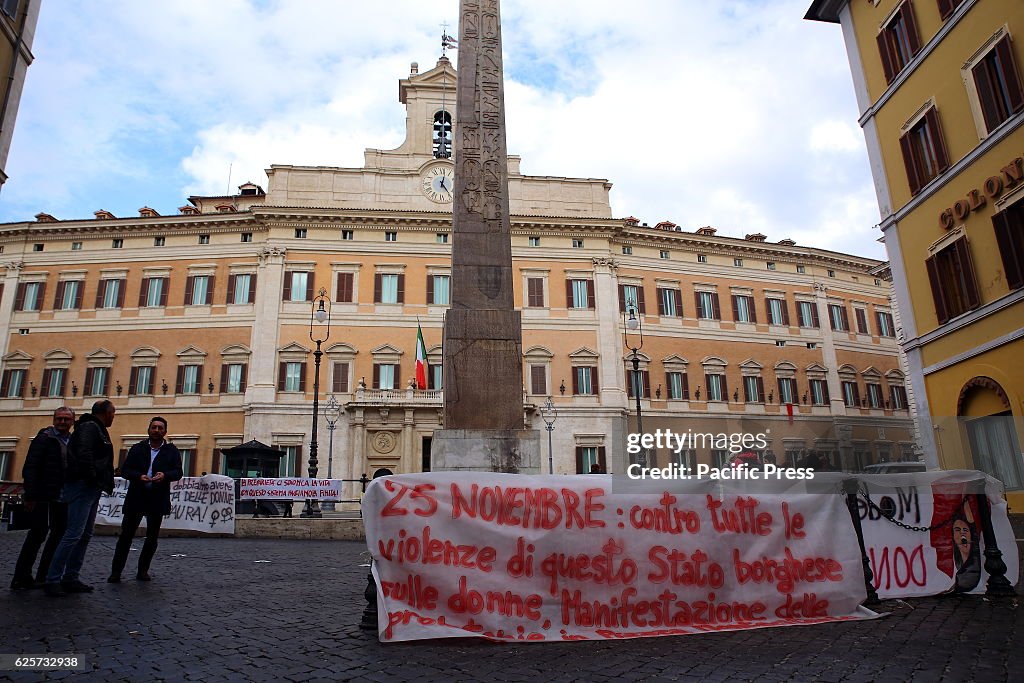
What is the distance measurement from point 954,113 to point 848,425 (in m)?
9.49

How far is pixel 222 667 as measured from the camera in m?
3.47

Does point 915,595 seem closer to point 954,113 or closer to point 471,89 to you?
point 471,89

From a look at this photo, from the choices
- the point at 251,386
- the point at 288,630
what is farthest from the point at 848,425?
the point at 251,386

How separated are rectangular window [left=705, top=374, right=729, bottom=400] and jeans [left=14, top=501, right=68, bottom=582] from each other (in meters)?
27.7

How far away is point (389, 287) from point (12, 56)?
753 inches

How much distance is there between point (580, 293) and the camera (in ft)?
99.4

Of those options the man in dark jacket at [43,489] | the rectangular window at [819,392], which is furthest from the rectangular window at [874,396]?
the man in dark jacket at [43,489]

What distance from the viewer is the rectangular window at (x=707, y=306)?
31.6 meters

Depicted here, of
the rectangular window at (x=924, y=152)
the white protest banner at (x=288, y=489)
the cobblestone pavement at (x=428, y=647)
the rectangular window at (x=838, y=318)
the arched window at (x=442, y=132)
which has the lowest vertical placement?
the cobblestone pavement at (x=428, y=647)

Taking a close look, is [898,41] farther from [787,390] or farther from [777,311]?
[787,390]

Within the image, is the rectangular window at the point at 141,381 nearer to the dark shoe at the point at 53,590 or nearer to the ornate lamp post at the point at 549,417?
the ornate lamp post at the point at 549,417

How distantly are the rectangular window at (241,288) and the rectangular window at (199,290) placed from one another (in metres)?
0.88

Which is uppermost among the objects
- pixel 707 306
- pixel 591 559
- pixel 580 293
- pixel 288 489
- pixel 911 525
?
pixel 580 293

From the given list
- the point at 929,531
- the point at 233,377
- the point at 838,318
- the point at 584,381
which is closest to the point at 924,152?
the point at 929,531
